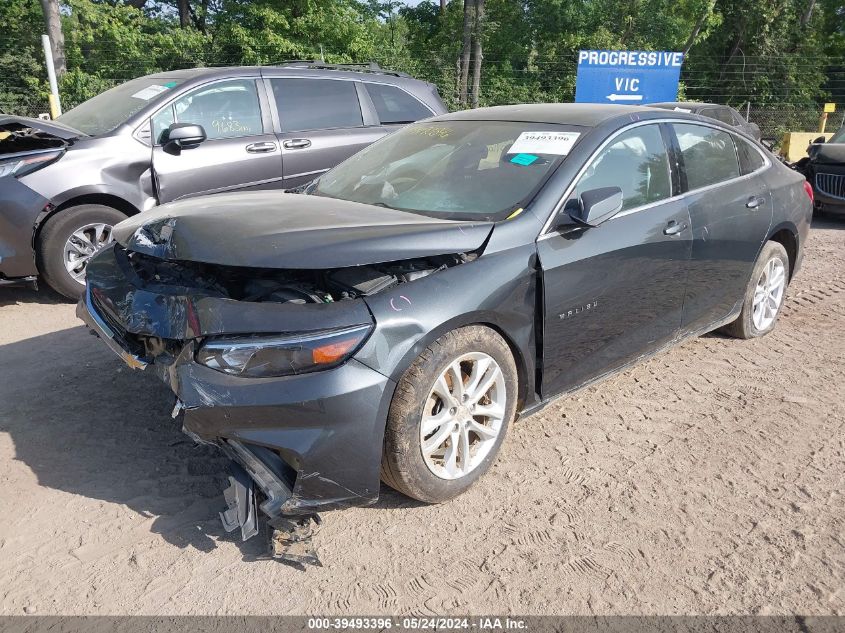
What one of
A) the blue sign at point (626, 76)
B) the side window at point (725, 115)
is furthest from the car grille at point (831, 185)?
the blue sign at point (626, 76)

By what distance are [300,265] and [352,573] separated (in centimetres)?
116

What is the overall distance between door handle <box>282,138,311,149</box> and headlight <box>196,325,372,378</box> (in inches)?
171

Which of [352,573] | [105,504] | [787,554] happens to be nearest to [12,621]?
[105,504]

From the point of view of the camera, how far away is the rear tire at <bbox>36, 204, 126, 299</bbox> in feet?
18.0

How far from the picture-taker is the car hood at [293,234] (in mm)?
2729

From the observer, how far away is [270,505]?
261 centimetres

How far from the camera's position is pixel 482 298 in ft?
9.70

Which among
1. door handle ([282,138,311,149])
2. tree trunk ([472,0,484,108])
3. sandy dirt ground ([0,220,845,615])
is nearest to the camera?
sandy dirt ground ([0,220,845,615])

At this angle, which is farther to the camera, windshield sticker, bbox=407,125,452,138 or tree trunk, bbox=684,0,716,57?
tree trunk, bbox=684,0,716,57

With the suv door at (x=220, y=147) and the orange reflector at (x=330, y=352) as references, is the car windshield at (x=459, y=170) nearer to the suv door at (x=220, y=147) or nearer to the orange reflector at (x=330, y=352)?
the orange reflector at (x=330, y=352)

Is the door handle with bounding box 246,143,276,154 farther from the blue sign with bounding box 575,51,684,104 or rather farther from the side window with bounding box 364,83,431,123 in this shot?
the blue sign with bounding box 575,51,684,104

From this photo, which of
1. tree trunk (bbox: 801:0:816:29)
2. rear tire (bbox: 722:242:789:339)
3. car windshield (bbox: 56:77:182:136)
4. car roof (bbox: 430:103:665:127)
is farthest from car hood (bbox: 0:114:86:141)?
tree trunk (bbox: 801:0:816:29)

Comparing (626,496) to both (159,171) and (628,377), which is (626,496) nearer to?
(628,377)

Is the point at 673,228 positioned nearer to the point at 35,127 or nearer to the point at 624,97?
the point at 35,127
